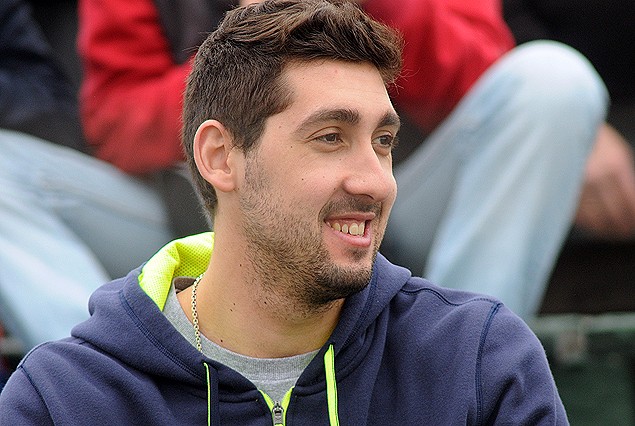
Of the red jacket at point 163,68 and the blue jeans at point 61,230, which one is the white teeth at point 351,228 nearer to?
the blue jeans at point 61,230

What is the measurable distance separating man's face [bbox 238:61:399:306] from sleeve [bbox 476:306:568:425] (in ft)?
0.80

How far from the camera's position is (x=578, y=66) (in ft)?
8.23

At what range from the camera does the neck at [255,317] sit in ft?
6.13

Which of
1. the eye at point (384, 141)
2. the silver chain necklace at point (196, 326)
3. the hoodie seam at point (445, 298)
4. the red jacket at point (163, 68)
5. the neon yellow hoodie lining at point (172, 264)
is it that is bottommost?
the silver chain necklace at point (196, 326)

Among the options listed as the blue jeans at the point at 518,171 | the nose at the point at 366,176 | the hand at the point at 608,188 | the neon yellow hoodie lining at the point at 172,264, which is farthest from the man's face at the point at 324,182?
the hand at the point at 608,188

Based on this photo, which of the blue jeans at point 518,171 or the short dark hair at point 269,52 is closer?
the short dark hair at point 269,52

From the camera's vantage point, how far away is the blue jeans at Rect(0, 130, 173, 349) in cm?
237

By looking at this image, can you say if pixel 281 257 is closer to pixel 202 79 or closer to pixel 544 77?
pixel 202 79

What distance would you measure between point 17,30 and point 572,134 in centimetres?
156

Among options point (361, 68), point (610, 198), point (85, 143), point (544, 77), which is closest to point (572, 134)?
point (544, 77)

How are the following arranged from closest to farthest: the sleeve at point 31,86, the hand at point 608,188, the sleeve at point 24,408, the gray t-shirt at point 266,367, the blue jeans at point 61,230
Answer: the sleeve at point 24,408 → the gray t-shirt at point 266,367 → the blue jeans at point 61,230 → the hand at point 608,188 → the sleeve at point 31,86

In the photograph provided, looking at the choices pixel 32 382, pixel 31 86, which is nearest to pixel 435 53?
pixel 31 86

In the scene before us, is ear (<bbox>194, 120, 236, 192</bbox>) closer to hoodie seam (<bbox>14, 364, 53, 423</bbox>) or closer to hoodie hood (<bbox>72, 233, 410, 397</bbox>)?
hoodie hood (<bbox>72, 233, 410, 397</bbox>)

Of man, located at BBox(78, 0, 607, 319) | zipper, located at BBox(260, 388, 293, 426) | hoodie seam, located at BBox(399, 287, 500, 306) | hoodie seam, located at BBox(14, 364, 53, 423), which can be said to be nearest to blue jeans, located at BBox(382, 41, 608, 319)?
man, located at BBox(78, 0, 607, 319)
